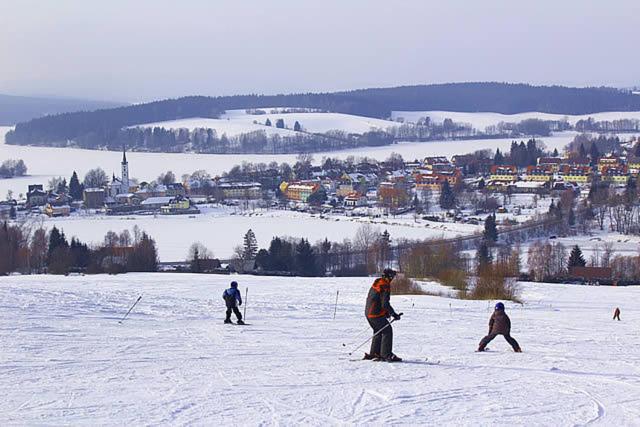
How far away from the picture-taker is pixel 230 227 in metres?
57.9

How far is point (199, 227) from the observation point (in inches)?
2319

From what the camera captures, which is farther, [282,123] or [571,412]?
[282,123]

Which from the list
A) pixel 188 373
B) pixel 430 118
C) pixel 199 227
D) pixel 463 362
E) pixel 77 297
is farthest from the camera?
pixel 430 118

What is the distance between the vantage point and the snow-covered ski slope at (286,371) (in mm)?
6582

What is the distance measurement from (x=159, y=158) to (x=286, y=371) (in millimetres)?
118282

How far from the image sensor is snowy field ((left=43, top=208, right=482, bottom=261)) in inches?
1983

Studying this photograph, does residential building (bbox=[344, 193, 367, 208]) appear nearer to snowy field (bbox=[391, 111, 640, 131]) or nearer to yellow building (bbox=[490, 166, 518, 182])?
yellow building (bbox=[490, 166, 518, 182])

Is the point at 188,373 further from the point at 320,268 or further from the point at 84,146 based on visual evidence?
the point at 84,146

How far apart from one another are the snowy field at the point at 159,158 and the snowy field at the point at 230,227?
31.6 metres

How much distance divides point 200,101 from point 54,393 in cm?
19587

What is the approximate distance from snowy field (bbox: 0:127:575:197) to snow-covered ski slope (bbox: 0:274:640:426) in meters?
82.0

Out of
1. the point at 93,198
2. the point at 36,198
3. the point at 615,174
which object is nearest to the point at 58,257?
the point at 36,198

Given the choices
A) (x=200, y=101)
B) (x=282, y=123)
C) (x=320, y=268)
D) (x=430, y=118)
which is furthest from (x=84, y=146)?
(x=320, y=268)

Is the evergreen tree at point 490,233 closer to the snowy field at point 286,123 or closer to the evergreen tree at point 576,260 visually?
the evergreen tree at point 576,260
